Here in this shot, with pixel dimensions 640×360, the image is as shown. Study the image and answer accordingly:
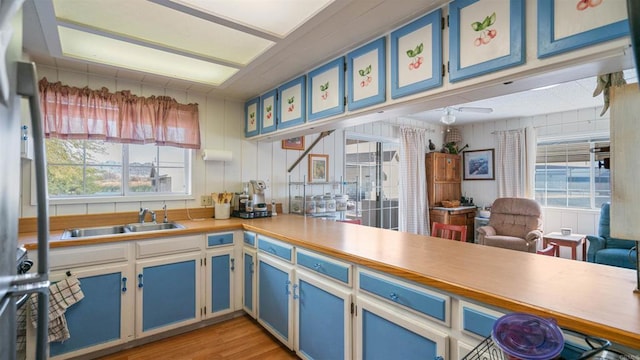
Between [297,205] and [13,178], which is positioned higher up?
[13,178]

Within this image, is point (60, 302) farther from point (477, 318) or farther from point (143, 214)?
point (477, 318)

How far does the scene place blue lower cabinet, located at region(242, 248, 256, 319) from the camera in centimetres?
268

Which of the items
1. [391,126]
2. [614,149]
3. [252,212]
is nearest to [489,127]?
[391,126]

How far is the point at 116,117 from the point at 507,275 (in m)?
3.12

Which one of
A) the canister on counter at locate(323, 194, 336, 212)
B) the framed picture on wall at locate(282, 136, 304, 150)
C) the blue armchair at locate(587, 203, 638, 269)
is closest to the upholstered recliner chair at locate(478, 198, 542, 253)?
the blue armchair at locate(587, 203, 638, 269)

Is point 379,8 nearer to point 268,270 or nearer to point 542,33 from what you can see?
point 542,33

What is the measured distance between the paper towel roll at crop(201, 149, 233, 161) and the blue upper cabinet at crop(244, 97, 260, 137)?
0.35 metres

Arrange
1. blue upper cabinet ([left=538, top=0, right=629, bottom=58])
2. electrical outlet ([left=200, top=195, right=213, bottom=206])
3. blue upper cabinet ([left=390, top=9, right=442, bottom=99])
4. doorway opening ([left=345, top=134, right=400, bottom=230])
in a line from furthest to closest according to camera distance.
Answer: doorway opening ([left=345, top=134, right=400, bottom=230]) → electrical outlet ([left=200, top=195, right=213, bottom=206]) → blue upper cabinet ([left=390, top=9, right=442, bottom=99]) → blue upper cabinet ([left=538, top=0, right=629, bottom=58])

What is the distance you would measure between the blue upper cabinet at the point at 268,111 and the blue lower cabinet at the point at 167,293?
4.49 ft

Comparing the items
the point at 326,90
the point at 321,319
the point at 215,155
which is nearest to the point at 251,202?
the point at 215,155

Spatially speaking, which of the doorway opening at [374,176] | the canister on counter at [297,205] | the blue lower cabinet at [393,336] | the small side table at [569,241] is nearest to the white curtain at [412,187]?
→ the doorway opening at [374,176]

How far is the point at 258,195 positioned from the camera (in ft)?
11.0

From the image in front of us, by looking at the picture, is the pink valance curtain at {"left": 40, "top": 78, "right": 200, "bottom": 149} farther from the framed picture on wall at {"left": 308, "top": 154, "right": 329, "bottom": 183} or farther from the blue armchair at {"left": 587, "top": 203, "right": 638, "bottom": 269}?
the blue armchair at {"left": 587, "top": 203, "right": 638, "bottom": 269}

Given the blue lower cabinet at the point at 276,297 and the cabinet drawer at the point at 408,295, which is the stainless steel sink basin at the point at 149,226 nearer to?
the blue lower cabinet at the point at 276,297
